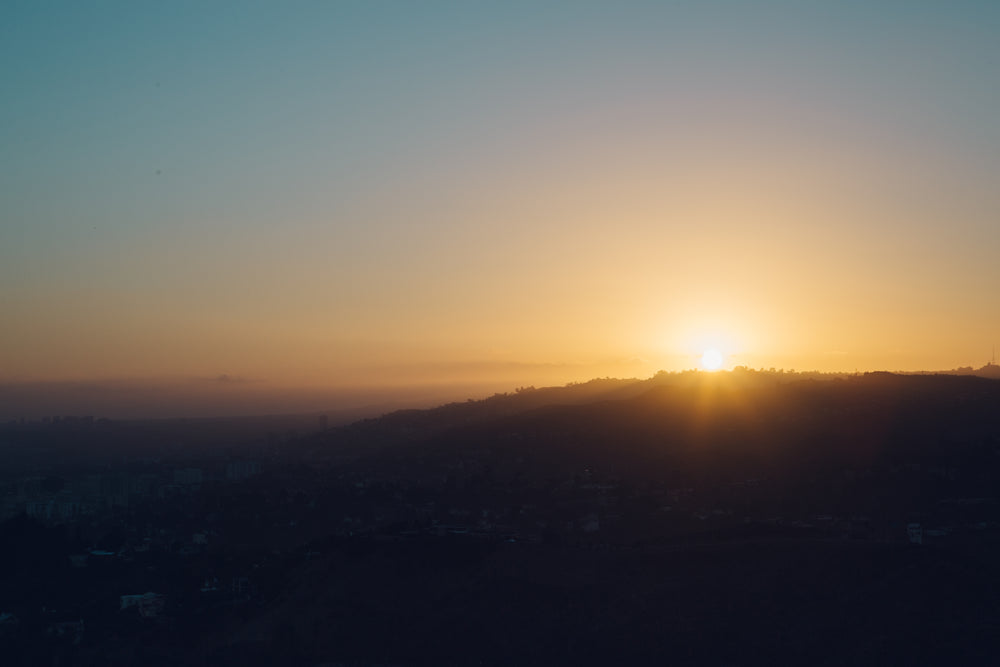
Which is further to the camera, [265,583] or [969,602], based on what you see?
[265,583]

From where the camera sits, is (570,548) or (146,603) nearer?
(146,603)

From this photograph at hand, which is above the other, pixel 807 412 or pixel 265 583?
pixel 807 412

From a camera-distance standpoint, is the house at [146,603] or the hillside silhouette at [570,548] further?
the house at [146,603]

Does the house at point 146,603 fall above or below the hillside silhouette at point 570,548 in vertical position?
below

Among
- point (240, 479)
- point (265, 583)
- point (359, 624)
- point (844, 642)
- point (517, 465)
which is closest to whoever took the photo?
point (844, 642)

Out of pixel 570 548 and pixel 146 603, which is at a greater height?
pixel 570 548

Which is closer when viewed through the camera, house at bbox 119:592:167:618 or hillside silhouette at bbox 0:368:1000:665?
hillside silhouette at bbox 0:368:1000:665

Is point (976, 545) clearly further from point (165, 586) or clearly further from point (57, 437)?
point (57, 437)

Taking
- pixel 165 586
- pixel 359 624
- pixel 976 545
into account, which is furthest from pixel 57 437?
pixel 976 545

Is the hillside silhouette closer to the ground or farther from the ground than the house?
farther from the ground

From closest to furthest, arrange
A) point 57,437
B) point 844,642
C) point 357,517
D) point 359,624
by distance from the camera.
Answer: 1. point 844,642
2. point 359,624
3. point 357,517
4. point 57,437
